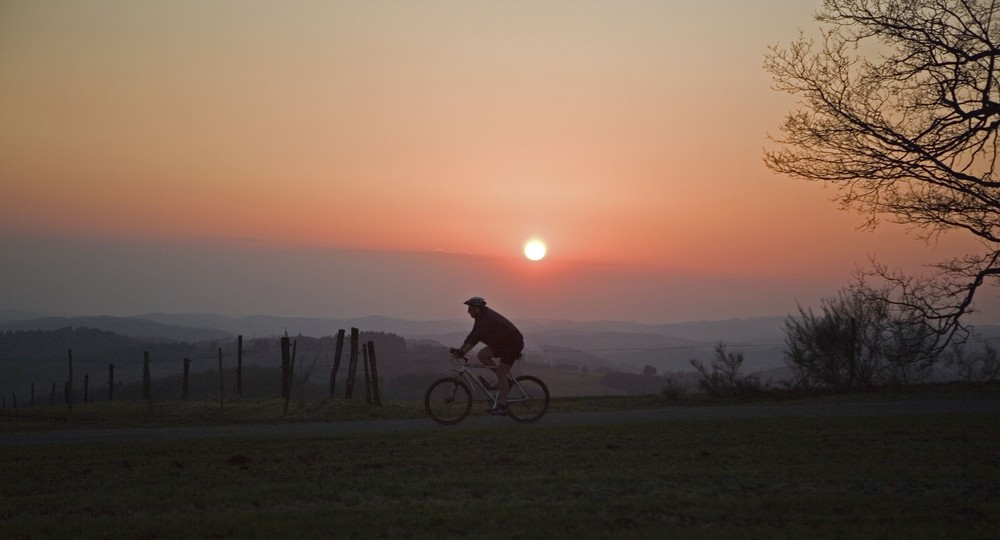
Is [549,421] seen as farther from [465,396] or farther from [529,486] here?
[529,486]

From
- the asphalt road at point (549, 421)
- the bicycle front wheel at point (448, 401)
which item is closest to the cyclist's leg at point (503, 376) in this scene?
the asphalt road at point (549, 421)

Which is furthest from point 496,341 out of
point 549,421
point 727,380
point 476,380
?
point 727,380

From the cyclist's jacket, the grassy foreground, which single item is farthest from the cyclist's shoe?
the grassy foreground

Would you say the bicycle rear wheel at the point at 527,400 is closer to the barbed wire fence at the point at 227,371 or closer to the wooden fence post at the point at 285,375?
the barbed wire fence at the point at 227,371

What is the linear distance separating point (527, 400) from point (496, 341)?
1413 millimetres

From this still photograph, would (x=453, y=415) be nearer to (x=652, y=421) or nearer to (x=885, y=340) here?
(x=652, y=421)

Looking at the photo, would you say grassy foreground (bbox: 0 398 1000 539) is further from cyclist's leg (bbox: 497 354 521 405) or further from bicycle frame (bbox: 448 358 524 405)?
bicycle frame (bbox: 448 358 524 405)

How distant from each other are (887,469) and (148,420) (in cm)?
1949

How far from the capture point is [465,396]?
18.8 m

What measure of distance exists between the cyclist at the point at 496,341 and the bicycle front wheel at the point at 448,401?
0.82 meters

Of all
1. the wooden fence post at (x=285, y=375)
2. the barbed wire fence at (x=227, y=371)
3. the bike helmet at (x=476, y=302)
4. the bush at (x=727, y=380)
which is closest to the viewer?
the bike helmet at (x=476, y=302)

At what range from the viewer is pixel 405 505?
9.45 metres

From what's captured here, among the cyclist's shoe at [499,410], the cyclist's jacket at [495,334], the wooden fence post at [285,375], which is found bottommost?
the cyclist's shoe at [499,410]

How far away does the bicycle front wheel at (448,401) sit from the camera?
61.2 ft
